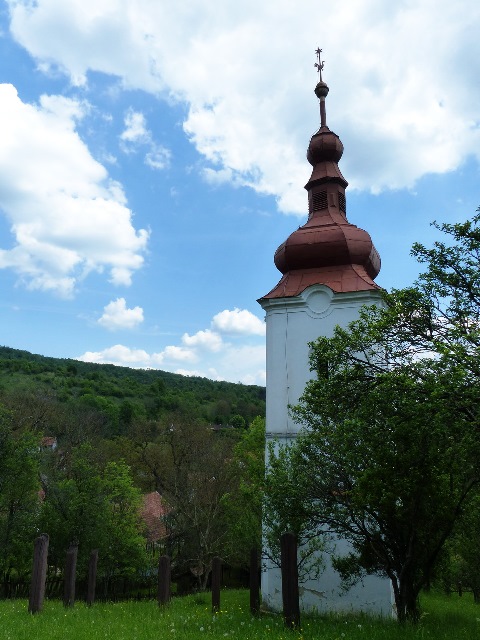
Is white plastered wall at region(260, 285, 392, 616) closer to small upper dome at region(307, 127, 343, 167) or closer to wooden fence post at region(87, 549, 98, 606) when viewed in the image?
wooden fence post at region(87, 549, 98, 606)

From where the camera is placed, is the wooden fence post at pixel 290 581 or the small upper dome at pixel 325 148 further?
the small upper dome at pixel 325 148

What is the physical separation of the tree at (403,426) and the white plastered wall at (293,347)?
217 inches

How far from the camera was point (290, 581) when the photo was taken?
8695 mm

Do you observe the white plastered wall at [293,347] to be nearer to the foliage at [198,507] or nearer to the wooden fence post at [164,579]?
the wooden fence post at [164,579]

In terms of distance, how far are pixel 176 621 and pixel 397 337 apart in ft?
21.7

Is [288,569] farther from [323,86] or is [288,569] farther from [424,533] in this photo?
[323,86]

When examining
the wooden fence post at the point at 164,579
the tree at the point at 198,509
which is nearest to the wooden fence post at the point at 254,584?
the wooden fence post at the point at 164,579

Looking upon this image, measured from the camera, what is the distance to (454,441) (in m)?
9.26

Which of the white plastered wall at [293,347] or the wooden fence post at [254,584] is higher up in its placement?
the white plastered wall at [293,347]

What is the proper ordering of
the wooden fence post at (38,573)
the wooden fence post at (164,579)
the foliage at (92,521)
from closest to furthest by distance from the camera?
the wooden fence post at (38,573)
the wooden fence post at (164,579)
the foliage at (92,521)

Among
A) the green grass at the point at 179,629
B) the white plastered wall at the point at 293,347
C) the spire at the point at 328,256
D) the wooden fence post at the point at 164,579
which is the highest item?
the spire at the point at 328,256

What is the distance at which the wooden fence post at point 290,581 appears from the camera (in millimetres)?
8711

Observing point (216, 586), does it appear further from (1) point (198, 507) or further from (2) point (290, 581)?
(1) point (198, 507)

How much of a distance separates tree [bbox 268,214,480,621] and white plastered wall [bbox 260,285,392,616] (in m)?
5.52
